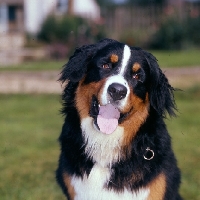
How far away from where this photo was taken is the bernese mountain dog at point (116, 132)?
4.43 m

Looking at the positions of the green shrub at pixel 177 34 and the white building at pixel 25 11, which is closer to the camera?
the green shrub at pixel 177 34

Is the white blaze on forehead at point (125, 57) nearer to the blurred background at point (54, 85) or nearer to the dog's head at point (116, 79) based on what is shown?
the dog's head at point (116, 79)

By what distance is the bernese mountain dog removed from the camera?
443 centimetres

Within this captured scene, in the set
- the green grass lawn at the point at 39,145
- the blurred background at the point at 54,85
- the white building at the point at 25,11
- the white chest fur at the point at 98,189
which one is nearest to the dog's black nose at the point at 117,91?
the white chest fur at the point at 98,189

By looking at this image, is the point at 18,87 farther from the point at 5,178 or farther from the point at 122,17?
the point at 122,17

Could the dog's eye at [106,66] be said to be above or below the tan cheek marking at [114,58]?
below

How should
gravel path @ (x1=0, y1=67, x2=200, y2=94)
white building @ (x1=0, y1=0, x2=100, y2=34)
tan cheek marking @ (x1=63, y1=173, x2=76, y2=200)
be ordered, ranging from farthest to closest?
white building @ (x1=0, y1=0, x2=100, y2=34) → gravel path @ (x1=0, y1=67, x2=200, y2=94) → tan cheek marking @ (x1=63, y1=173, x2=76, y2=200)

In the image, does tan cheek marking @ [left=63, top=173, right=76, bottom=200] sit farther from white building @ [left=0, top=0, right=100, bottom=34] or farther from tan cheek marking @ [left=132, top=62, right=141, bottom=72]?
white building @ [left=0, top=0, right=100, bottom=34]

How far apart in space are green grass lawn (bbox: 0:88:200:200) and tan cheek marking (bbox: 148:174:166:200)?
5.93ft

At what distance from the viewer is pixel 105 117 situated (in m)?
4.43

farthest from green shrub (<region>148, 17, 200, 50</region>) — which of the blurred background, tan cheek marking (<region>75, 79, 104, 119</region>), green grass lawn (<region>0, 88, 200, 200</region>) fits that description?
tan cheek marking (<region>75, 79, 104, 119</region>)

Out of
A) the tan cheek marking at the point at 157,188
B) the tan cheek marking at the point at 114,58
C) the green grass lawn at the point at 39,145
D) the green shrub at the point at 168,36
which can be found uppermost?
the tan cheek marking at the point at 114,58

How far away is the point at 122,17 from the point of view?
28359mm

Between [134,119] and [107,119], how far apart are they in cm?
23
